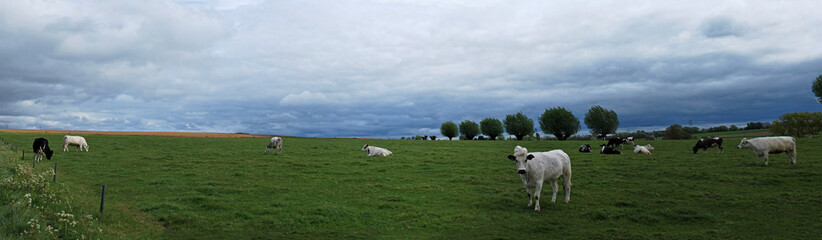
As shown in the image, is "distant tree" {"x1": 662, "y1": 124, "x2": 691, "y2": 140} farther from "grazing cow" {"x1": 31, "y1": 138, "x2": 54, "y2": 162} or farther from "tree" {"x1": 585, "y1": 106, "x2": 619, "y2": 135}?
"grazing cow" {"x1": 31, "y1": 138, "x2": 54, "y2": 162}

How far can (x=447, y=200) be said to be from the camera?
1689 centimetres

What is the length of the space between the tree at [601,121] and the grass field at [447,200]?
76.3 meters

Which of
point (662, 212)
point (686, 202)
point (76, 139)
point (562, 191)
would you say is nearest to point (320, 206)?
point (562, 191)

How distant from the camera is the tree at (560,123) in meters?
102

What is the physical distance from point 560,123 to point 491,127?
66.0ft

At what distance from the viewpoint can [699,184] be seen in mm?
19734

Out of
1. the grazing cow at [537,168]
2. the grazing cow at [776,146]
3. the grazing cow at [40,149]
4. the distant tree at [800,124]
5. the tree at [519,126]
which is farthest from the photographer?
the tree at [519,126]

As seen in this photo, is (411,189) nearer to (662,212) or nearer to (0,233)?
(662,212)

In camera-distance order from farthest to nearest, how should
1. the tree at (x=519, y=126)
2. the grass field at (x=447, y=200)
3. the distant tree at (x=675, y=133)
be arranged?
the tree at (x=519, y=126)
the distant tree at (x=675, y=133)
the grass field at (x=447, y=200)

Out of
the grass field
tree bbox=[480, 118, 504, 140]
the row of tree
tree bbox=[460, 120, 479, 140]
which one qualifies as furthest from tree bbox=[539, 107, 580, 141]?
the grass field

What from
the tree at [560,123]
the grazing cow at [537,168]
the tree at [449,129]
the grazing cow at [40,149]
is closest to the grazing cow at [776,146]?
the grazing cow at [537,168]

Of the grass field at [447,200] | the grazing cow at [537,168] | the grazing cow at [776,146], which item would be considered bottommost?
the grass field at [447,200]

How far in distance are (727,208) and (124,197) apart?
22.7 meters

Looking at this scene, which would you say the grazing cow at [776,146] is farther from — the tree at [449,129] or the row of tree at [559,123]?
the tree at [449,129]
